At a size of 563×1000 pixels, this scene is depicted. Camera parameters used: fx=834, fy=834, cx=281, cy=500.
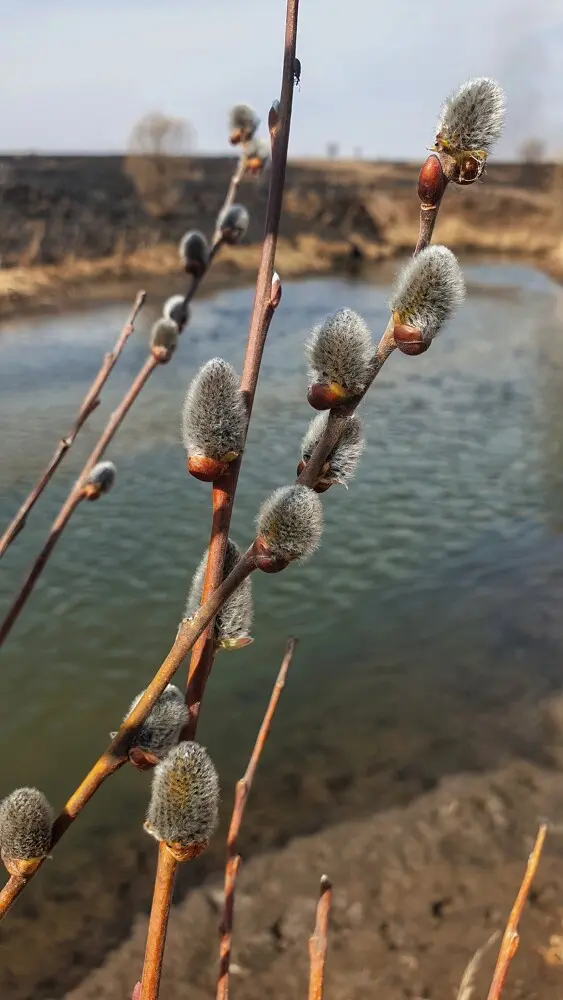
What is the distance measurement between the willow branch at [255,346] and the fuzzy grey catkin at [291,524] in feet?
0.16

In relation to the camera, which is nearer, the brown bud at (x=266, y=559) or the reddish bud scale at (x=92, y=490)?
the brown bud at (x=266, y=559)

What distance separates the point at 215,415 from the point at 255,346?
9 cm

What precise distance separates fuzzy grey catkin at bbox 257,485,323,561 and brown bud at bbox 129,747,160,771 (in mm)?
207

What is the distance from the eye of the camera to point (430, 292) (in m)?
0.64

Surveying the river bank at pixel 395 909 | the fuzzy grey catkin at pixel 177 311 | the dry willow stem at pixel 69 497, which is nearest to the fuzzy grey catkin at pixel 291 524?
Result: the dry willow stem at pixel 69 497

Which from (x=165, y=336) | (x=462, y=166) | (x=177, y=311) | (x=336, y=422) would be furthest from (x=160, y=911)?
(x=177, y=311)

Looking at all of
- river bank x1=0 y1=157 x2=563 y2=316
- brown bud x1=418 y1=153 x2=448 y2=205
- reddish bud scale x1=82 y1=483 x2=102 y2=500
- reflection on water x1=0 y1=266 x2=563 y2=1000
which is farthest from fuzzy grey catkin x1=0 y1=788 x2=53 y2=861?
river bank x1=0 y1=157 x2=563 y2=316

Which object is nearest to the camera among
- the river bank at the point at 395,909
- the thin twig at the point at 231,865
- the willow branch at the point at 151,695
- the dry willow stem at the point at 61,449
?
the willow branch at the point at 151,695

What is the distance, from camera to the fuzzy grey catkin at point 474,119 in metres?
0.64

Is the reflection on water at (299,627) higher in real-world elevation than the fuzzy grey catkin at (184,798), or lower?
lower

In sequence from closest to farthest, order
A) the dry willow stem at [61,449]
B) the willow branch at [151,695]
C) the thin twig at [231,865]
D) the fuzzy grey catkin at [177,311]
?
the willow branch at [151,695], the thin twig at [231,865], the dry willow stem at [61,449], the fuzzy grey catkin at [177,311]

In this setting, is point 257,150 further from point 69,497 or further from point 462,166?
point 462,166

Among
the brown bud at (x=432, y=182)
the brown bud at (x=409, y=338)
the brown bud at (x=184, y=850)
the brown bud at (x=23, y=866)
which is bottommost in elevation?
the brown bud at (x=23, y=866)

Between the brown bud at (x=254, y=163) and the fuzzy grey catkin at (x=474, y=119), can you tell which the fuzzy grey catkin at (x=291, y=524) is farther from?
the brown bud at (x=254, y=163)
